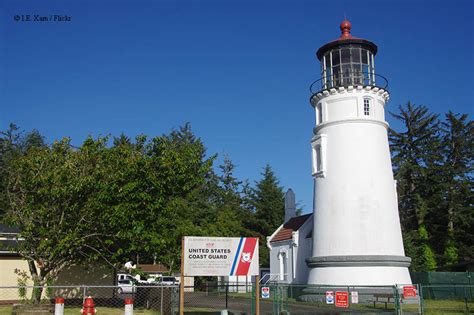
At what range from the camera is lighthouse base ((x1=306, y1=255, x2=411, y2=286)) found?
85.9 ft

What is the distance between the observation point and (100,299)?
2377 cm

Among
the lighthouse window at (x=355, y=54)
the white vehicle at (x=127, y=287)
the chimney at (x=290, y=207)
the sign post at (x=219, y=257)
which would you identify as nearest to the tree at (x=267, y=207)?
the chimney at (x=290, y=207)

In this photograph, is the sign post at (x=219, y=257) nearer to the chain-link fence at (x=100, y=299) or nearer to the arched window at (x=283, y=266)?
the chain-link fence at (x=100, y=299)

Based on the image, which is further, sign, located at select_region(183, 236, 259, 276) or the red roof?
the red roof

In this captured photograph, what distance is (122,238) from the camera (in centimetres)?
1925

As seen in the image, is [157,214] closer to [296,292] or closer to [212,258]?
[212,258]

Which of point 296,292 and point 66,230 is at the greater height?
point 66,230

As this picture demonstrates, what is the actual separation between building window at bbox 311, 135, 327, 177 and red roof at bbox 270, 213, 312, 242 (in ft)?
24.5

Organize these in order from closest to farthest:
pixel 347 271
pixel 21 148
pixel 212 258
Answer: pixel 212 258
pixel 347 271
pixel 21 148

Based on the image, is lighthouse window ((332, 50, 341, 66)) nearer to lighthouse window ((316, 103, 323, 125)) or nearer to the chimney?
lighthouse window ((316, 103, 323, 125))

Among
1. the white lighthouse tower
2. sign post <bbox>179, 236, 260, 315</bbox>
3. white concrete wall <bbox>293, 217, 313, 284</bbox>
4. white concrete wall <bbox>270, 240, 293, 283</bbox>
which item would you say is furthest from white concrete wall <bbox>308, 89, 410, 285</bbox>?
sign post <bbox>179, 236, 260, 315</bbox>

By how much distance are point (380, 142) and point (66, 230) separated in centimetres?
1819

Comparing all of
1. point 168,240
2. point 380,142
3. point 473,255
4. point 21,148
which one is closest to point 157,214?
point 168,240

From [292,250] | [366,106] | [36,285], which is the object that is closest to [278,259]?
[292,250]
